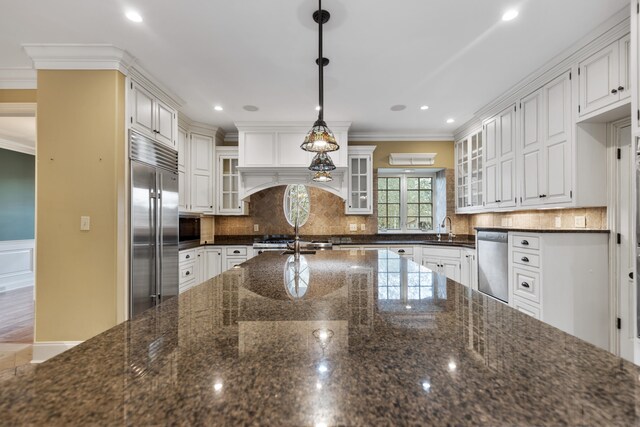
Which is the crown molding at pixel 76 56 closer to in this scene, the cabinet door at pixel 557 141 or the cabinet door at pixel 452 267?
the cabinet door at pixel 557 141

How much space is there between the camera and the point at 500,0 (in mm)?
1848

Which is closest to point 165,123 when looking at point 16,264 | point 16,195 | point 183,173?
point 183,173

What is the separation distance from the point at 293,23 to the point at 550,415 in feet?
7.87

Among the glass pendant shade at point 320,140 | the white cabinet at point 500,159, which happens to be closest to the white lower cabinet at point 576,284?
the white cabinet at point 500,159

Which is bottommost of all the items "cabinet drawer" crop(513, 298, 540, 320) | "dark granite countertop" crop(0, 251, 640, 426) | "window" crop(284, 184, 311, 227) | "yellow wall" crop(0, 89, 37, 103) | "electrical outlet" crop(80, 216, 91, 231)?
"cabinet drawer" crop(513, 298, 540, 320)

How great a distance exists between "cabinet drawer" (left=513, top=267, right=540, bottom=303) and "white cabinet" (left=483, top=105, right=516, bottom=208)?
0.87 meters

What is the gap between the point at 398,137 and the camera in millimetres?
4602

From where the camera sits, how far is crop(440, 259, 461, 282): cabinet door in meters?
3.88

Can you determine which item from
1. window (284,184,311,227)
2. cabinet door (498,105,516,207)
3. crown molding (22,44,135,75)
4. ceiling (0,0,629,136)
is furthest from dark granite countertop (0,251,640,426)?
window (284,184,311,227)

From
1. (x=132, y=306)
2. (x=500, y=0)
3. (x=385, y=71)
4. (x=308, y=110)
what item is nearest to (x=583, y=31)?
(x=500, y=0)

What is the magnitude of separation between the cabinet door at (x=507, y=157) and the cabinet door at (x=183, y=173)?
4.06 meters

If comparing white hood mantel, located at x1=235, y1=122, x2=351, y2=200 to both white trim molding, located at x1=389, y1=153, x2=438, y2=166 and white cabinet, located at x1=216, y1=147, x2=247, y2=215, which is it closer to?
white cabinet, located at x1=216, y1=147, x2=247, y2=215

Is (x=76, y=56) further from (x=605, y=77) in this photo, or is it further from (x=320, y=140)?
(x=605, y=77)

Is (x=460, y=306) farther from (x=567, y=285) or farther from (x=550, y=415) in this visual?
(x=567, y=285)
